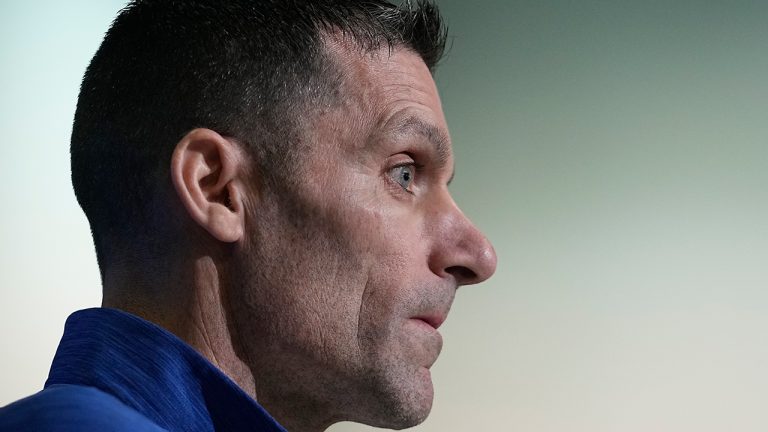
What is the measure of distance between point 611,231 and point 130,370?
5.08ft

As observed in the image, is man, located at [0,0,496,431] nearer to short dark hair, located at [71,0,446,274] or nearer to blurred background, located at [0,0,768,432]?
short dark hair, located at [71,0,446,274]

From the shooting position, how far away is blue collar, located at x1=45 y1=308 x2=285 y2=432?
1.86 feet

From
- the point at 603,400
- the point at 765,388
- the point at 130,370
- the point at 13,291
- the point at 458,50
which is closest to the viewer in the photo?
the point at 130,370

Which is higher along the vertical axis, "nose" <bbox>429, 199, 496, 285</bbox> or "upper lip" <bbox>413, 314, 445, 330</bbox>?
"nose" <bbox>429, 199, 496, 285</bbox>

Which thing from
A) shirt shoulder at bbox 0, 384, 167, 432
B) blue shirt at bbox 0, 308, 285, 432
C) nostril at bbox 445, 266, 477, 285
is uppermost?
nostril at bbox 445, 266, 477, 285

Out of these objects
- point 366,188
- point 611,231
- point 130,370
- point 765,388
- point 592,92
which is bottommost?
point 130,370

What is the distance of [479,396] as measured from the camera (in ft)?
6.65

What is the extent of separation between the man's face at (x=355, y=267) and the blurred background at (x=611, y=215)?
1269 mm

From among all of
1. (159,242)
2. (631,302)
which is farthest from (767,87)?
(159,242)

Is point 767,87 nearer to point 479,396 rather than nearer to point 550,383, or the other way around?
point 550,383

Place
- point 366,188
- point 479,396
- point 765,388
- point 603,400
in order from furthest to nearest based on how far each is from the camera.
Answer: point 479,396, point 603,400, point 765,388, point 366,188

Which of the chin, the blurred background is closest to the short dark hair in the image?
the chin

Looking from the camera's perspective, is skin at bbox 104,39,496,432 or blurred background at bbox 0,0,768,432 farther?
blurred background at bbox 0,0,768,432

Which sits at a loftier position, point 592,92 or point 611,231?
point 592,92
